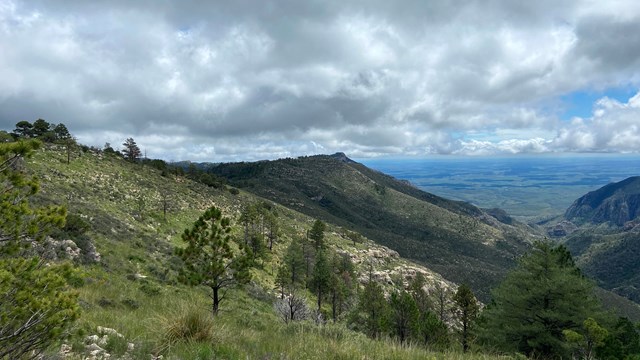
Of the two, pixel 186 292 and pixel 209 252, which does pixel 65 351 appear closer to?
pixel 209 252

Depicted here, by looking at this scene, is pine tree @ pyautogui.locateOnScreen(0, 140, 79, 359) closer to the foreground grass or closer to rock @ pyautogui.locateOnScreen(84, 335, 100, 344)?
the foreground grass

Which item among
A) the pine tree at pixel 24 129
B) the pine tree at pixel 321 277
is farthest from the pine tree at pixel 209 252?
the pine tree at pixel 24 129

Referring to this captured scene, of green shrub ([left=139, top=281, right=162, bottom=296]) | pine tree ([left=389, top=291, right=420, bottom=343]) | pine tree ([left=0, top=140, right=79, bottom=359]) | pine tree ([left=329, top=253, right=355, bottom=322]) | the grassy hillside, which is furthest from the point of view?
pine tree ([left=329, top=253, right=355, bottom=322])

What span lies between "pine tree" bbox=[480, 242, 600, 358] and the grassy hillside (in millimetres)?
14644

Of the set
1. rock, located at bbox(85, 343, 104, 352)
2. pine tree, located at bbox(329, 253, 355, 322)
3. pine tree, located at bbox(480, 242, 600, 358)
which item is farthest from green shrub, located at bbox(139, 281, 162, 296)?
pine tree, located at bbox(329, 253, 355, 322)

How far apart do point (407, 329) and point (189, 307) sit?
4569 centimetres

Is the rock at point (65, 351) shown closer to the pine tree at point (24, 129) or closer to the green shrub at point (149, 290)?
the green shrub at point (149, 290)

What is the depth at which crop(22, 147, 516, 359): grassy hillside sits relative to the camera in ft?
22.1

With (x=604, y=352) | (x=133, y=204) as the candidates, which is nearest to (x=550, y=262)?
(x=604, y=352)

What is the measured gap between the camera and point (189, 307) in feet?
25.6

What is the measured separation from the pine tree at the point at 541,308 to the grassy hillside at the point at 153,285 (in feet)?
48.0

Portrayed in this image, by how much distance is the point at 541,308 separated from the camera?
22.4 m

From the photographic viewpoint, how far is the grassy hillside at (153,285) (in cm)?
673

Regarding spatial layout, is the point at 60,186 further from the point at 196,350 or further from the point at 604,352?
the point at 604,352
